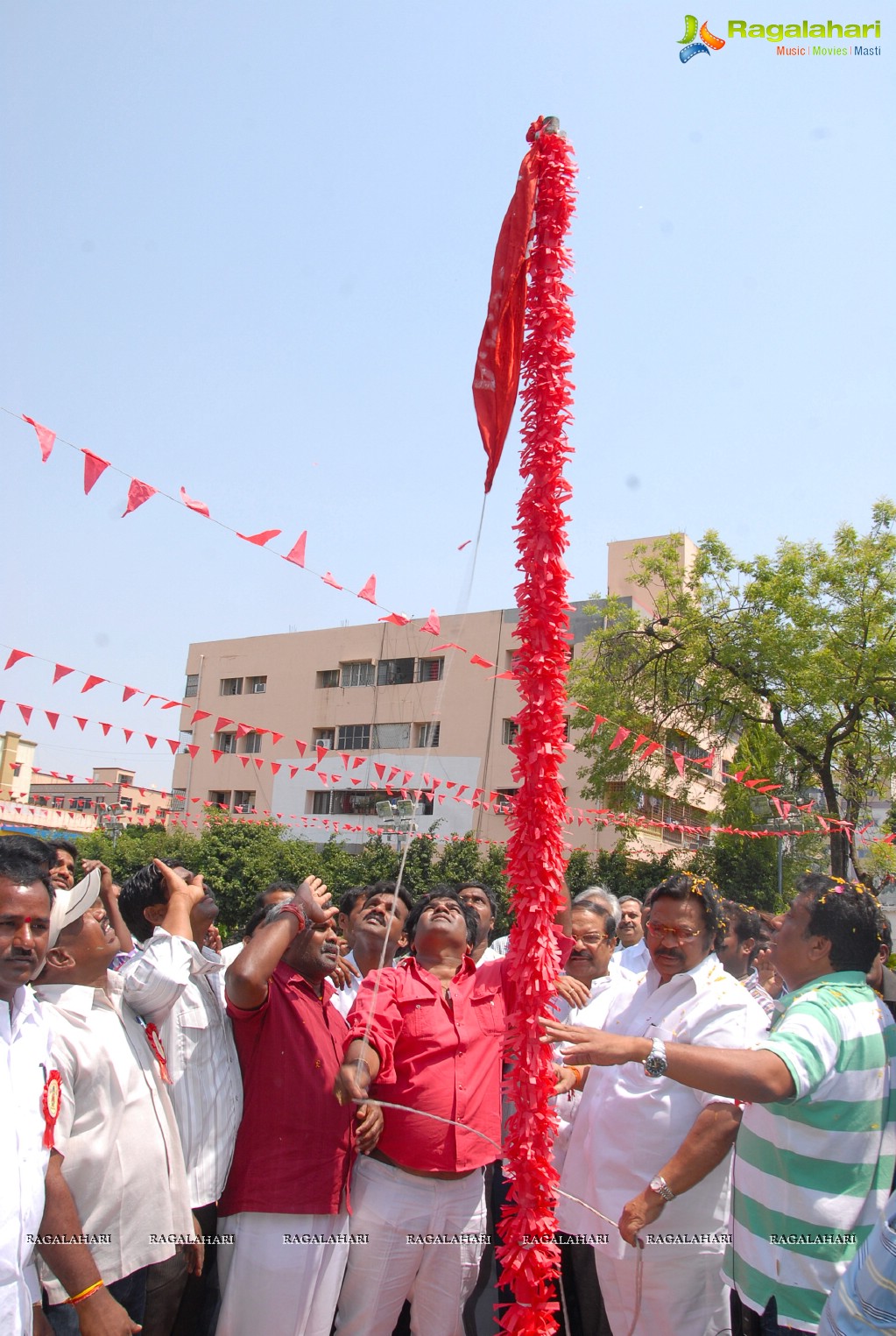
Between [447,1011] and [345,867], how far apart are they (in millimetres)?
21643

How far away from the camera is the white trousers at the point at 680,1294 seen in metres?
3.02

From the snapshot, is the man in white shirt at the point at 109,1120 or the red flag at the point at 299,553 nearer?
the man in white shirt at the point at 109,1120

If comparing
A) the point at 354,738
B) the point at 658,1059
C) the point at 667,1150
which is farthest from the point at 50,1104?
the point at 354,738

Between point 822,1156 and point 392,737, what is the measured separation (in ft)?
93.1

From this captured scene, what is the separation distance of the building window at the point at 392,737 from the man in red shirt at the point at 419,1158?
88.4 ft

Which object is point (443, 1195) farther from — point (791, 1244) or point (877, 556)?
point (877, 556)

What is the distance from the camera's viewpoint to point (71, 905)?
109 inches

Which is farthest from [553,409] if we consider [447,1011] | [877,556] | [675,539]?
[675,539]

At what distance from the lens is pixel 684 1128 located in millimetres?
3107

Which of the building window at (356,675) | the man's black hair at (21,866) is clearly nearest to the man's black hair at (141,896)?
the man's black hair at (21,866)

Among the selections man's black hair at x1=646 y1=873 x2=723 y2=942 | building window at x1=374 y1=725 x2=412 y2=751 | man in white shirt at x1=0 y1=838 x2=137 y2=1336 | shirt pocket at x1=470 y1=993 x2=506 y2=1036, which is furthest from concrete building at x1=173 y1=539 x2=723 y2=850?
man in white shirt at x1=0 y1=838 x2=137 y2=1336

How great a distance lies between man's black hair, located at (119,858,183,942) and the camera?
3.34m

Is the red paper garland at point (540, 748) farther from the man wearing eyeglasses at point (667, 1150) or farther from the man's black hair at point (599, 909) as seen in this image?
the man's black hair at point (599, 909)

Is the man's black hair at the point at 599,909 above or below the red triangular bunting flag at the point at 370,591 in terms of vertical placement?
below
